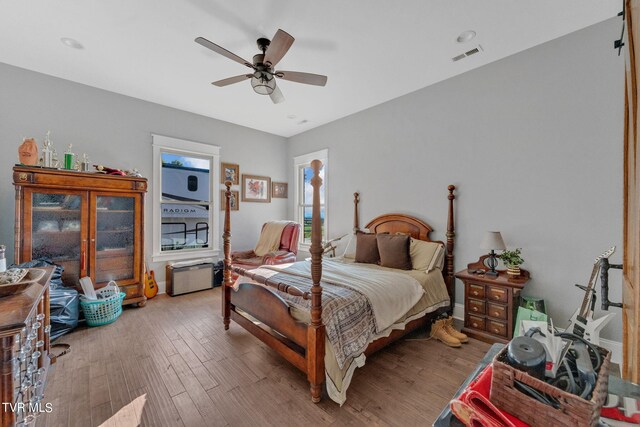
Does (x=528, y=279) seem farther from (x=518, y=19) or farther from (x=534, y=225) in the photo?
(x=518, y=19)

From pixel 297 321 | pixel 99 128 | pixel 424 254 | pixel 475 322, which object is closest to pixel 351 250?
pixel 424 254

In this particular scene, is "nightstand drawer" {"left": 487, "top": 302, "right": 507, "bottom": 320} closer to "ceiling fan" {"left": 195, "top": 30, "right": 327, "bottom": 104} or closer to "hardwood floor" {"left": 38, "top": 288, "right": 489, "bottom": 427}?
"hardwood floor" {"left": 38, "top": 288, "right": 489, "bottom": 427}

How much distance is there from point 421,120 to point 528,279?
222cm

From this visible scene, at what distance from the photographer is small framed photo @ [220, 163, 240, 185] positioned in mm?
4766

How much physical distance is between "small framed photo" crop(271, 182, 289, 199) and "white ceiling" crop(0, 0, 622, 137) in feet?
7.39

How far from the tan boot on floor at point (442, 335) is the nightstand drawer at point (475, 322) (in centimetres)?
26

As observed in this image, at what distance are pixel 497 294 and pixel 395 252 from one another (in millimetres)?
1059

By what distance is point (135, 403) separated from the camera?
5.90 ft

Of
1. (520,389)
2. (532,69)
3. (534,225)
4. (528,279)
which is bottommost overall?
(528,279)

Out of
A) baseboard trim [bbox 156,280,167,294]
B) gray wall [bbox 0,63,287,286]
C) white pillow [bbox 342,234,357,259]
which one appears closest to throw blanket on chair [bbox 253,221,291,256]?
gray wall [bbox 0,63,287,286]

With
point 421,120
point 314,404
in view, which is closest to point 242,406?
point 314,404

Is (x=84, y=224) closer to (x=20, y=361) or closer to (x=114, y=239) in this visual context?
(x=114, y=239)

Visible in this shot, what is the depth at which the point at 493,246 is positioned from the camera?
259cm

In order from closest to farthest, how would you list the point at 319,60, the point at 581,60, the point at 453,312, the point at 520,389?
the point at 520,389 → the point at 581,60 → the point at 319,60 → the point at 453,312
